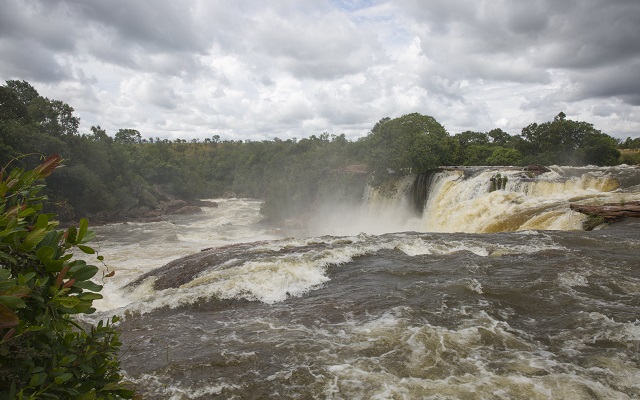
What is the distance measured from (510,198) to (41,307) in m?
17.4

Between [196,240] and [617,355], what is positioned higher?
[617,355]

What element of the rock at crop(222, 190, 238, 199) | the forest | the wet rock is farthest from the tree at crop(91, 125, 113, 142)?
the wet rock

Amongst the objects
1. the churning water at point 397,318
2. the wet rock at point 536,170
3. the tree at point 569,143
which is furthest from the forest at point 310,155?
the churning water at point 397,318

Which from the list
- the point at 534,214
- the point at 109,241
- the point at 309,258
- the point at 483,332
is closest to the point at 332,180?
the point at 109,241

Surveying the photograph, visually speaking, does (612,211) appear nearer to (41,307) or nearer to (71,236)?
(71,236)

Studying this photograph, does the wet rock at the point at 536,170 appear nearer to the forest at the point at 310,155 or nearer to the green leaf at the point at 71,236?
the forest at the point at 310,155

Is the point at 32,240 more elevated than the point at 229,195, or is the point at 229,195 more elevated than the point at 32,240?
the point at 32,240

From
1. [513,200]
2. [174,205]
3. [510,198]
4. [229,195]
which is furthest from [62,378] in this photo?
[229,195]

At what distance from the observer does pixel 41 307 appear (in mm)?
1773

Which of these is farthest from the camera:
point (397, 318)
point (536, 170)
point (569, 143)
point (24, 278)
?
point (569, 143)

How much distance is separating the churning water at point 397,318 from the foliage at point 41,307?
9.33 feet

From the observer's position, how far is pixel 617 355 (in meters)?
4.97

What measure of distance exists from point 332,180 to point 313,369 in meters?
27.6

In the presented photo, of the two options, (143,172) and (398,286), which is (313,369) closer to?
(398,286)
